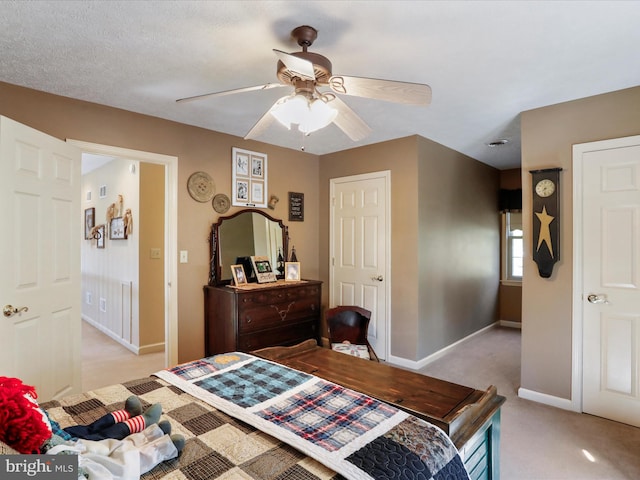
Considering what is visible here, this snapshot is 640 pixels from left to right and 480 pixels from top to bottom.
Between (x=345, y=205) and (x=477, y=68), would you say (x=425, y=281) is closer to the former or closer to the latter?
(x=345, y=205)

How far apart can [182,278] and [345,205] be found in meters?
2.08

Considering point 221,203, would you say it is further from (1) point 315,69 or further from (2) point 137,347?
(1) point 315,69

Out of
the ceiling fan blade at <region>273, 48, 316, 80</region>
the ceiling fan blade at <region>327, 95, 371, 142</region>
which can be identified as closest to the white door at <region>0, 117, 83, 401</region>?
the ceiling fan blade at <region>273, 48, 316, 80</region>

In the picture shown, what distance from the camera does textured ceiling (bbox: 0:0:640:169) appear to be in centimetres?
167

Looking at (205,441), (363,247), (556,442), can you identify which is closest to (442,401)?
(205,441)

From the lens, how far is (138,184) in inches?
164

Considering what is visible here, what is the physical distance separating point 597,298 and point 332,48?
2.65 m

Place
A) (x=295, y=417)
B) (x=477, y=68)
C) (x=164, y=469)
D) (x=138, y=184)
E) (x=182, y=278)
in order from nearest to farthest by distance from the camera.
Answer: (x=164, y=469)
(x=295, y=417)
(x=477, y=68)
(x=182, y=278)
(x=138, y=184)

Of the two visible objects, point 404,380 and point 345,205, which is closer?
point 404,380

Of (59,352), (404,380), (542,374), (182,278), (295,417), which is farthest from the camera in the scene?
(182,278)

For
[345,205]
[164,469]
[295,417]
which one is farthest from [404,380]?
[345,205]

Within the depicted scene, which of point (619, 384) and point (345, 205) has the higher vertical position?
point (345, 205)

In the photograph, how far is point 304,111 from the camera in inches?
70.7

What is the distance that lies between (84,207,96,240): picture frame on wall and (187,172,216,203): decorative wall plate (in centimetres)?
307
